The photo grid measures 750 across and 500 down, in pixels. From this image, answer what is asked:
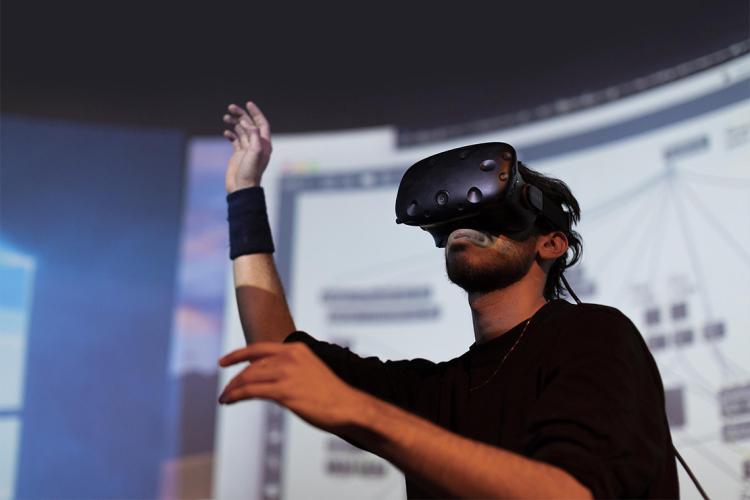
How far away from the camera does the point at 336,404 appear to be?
675mm

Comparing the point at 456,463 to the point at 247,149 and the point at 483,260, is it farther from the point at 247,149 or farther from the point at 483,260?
the point at 247,149

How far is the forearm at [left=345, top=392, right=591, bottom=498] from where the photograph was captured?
67 cm

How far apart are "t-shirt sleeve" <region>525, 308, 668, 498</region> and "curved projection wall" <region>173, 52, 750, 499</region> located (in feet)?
3.36

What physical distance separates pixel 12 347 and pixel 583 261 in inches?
72.9

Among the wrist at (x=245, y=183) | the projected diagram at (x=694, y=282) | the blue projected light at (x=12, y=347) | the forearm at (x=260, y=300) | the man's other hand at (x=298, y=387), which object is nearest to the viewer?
the man's other hand at (x=298, y=387)

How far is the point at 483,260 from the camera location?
0.98 meters

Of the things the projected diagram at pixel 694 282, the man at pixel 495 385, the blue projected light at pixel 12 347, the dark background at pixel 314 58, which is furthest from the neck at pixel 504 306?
the blue projected light at pixel 12 347

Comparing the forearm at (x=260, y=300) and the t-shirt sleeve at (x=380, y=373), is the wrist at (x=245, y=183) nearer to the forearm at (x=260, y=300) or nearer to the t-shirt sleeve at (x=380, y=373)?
the forearm at (x=260, y=300)

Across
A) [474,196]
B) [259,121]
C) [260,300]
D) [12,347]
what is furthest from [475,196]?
[12,347]

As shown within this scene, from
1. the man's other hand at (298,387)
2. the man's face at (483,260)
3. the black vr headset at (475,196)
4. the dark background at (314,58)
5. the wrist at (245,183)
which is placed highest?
the dark background at (314,58)

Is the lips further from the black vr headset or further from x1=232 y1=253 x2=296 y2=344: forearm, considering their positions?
x1=232 y1=253 x2=296 y2=344: forearm

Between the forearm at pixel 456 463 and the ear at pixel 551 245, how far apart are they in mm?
404

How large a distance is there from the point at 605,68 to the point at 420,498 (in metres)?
1.65

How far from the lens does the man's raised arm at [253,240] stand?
47.5 inches
